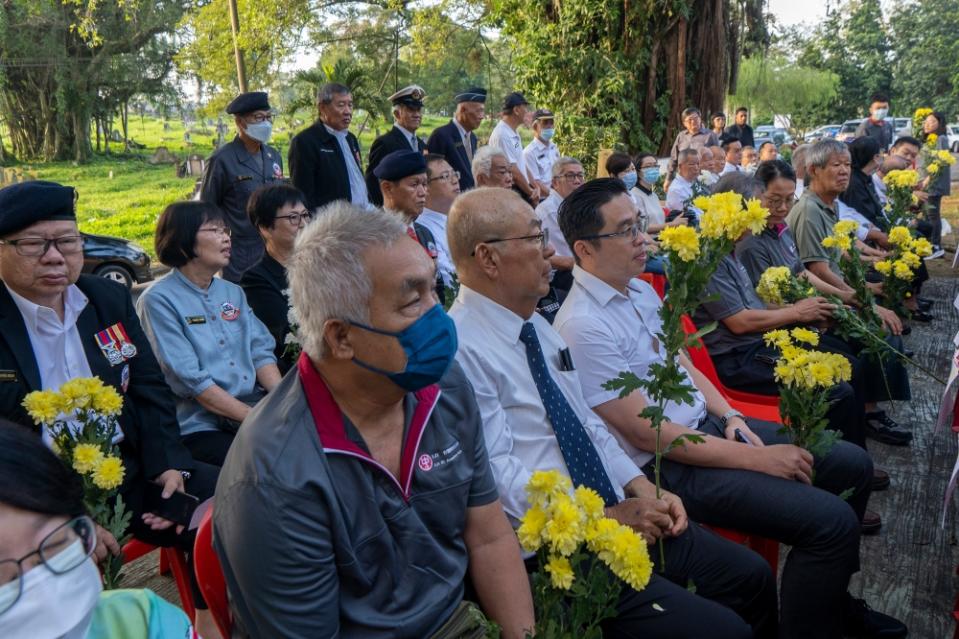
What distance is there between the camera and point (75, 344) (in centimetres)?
273

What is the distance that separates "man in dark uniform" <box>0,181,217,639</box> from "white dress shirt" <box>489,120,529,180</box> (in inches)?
247

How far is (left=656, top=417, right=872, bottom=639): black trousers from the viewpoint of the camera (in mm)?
2693

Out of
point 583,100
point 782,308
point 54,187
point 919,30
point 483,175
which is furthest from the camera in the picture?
point 919,30

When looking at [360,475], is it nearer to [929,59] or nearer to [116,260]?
[116,260]

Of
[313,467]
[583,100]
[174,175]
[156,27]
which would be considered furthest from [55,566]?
[156,27]

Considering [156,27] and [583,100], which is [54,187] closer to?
[583,100]

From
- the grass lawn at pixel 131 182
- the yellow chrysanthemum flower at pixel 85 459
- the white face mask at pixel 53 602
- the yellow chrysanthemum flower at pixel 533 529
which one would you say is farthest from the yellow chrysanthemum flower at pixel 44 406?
the grass lawn at pixel 131 182

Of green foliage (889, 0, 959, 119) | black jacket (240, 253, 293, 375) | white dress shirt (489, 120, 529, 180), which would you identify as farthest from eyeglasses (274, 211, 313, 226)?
green foliage (889, 0, 959, 119)

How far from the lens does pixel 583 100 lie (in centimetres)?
1277

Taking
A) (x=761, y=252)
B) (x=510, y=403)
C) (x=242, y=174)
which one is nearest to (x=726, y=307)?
(x=761, y=252)

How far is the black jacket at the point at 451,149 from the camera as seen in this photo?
7.84m

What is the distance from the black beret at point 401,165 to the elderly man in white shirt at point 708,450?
1960 millimetres

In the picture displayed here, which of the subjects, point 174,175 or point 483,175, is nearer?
point 483,175

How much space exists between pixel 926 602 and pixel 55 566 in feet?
10.7
